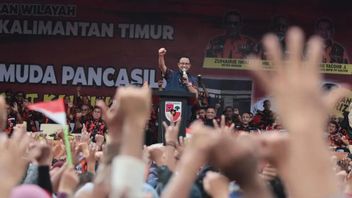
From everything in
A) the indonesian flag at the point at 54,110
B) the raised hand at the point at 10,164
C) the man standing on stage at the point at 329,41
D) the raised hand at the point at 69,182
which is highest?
the man standing on stage at the point at 329,41

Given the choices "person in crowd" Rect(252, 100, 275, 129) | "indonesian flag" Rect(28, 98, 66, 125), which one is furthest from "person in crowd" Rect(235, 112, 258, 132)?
"indonesian flag" Rect(28, 98, 66, 125)

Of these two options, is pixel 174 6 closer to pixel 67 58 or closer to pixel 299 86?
pixel 67 58

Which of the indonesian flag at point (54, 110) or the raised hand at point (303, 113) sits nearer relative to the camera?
the raised hand at point (303, 113)

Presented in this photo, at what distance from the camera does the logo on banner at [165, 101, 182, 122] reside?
8320 mm

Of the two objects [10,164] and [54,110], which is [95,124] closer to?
[54,110]

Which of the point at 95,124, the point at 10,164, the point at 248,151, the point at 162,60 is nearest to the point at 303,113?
the point at 248,151

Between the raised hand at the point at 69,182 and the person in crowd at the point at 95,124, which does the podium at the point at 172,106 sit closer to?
the person in crowd at the point at 95,124

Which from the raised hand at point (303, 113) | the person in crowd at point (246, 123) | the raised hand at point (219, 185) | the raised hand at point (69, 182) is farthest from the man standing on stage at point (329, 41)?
the raised hand at point (303, 113)

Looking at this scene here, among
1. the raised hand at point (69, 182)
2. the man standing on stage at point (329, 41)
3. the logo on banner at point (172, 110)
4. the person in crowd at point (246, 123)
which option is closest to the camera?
the raised hand at point (69, 182)

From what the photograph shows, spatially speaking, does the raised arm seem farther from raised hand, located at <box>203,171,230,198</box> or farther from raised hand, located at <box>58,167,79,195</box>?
raised hand, located at <box>203,171,230,198</box>

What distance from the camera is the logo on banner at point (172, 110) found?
328 inches

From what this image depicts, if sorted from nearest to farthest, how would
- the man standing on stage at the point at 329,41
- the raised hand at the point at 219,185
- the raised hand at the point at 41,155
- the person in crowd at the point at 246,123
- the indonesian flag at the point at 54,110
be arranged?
the raised hand at the point at 219,185
the raised hand at the point at 41,155
the indonesian flag at the point at 54,110
the person in crowd at the point at 246,123
the man standing on stage at the point at 329,41

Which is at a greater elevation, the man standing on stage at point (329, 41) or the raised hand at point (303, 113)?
the man standing on stage at point (329, 41)

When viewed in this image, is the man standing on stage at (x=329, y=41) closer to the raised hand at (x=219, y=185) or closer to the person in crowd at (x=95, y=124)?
the person in crowd at (x=95, y=124)
